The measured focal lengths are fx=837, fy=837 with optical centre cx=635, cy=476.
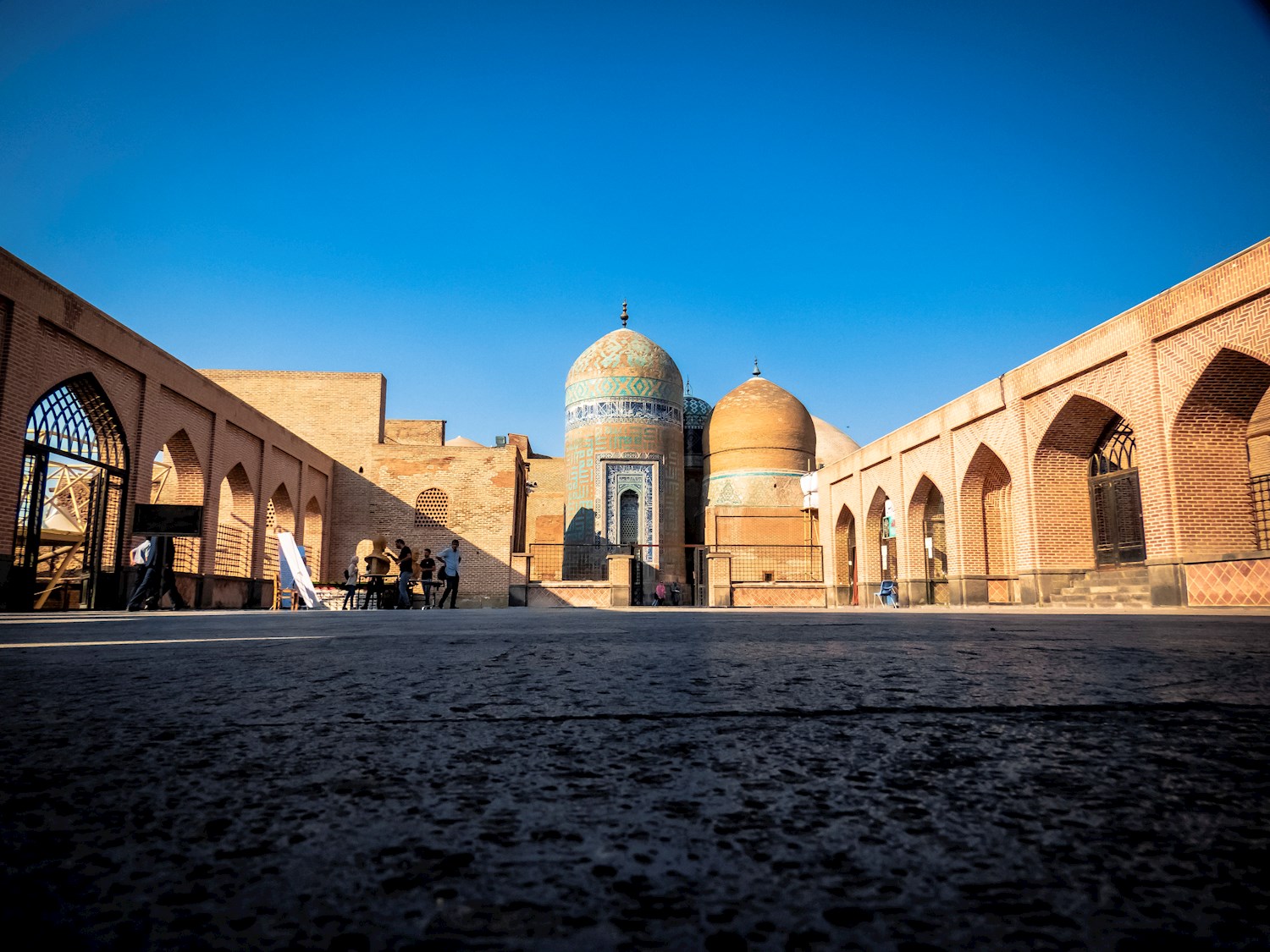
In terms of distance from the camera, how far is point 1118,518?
12.5 meters

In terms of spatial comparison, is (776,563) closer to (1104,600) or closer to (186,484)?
(1104,600)

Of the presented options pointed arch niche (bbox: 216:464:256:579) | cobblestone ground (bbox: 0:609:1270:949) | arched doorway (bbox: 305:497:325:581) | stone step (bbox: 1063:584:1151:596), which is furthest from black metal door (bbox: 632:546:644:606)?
cobblestone ground (bbox: 0:609:1270:949)

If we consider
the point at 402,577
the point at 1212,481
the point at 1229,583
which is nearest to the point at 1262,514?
the point at 1212,481

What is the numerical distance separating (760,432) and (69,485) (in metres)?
17.8

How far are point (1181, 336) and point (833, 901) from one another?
1196 centimetres

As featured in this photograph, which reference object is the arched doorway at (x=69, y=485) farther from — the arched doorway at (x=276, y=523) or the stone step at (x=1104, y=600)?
the stone step at (x=1104, y=600)

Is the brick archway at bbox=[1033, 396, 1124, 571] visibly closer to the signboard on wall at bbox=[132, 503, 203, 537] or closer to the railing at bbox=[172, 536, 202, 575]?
the signboard on wall at bbox=[132, 503, 203, 537]

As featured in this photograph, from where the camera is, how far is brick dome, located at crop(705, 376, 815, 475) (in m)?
25.1

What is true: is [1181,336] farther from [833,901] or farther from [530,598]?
[530,598]

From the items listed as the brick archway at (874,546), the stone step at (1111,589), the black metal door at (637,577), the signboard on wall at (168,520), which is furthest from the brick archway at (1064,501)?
the signboard on wall at (168,520)

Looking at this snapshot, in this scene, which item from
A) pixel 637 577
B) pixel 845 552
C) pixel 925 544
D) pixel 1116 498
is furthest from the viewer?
pixel 845 552

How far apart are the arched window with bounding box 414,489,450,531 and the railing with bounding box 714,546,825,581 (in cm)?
711

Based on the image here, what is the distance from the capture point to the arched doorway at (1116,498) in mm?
12242

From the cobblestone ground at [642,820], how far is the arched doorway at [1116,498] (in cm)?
1280
